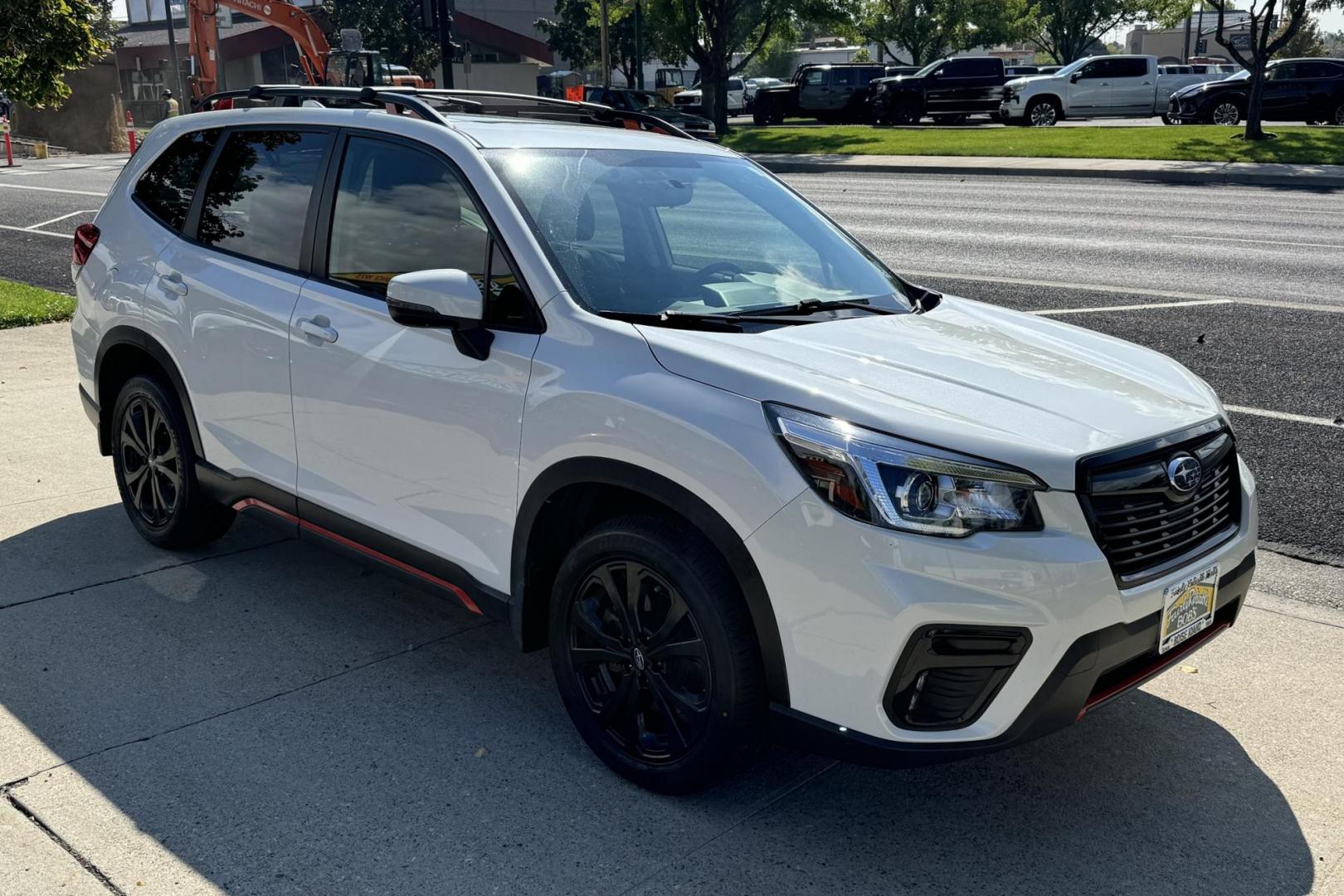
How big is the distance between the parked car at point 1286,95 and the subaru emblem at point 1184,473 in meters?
30.2

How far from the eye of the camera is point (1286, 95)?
30594mm

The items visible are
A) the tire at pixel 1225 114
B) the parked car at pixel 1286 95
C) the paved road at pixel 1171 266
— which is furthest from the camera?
the tire at pixel 1225 114

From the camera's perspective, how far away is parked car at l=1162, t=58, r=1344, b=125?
1186 inches

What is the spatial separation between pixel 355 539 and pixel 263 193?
138cm

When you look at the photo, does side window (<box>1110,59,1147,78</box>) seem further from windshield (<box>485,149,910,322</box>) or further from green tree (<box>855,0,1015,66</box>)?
windshield (<box>485,149,910,322</box>)

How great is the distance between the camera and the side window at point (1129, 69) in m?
35.8

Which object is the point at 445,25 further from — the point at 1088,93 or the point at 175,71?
the point at 175,71

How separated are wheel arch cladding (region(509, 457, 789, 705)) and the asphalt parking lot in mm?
453

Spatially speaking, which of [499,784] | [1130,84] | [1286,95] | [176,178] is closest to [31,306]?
[176,178]

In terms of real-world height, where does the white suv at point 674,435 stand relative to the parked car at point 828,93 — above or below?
below

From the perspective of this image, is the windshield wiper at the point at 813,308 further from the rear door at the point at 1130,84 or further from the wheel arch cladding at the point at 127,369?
the rear door at the point at 1130,84

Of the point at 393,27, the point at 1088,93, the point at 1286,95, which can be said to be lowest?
the point at 1286,95

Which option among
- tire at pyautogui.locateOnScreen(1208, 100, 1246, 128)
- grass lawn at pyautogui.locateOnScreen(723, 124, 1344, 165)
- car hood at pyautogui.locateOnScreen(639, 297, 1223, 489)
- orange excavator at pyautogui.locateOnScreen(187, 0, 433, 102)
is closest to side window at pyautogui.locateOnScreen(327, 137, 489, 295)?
car hood at pyautogui.locateOnScreen(639, 297, 1223, 489)

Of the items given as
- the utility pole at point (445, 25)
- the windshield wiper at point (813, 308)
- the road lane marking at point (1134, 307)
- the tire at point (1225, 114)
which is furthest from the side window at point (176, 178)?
the tire at point (1225, 114)
